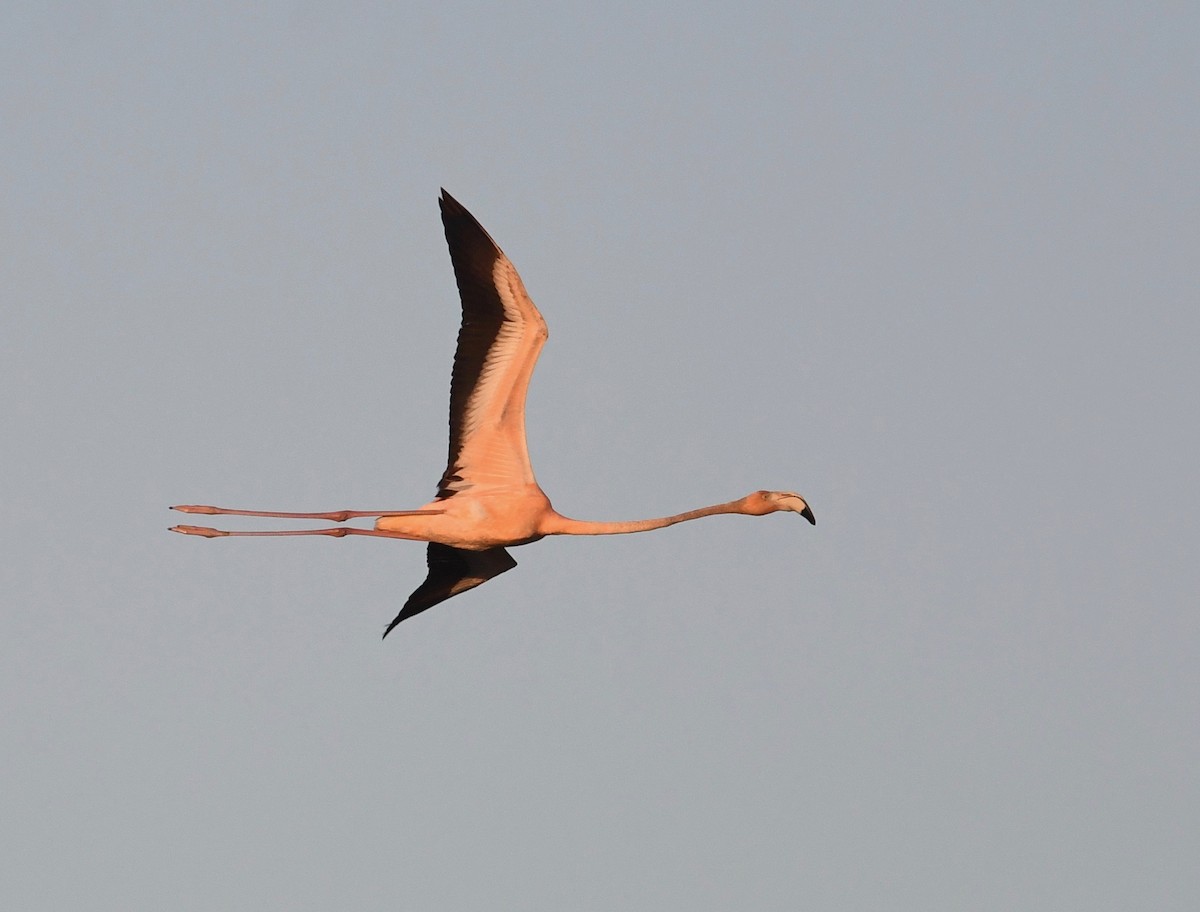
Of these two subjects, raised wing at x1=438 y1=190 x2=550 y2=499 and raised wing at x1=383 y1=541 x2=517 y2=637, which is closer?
raised wing at x1=438 y1=190 x2=550 y2=499

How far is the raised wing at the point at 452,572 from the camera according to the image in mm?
31906

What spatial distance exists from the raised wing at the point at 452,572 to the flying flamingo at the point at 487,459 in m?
1.61

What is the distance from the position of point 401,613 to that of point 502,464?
11.3 feet

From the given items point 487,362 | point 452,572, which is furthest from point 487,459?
point 452,572

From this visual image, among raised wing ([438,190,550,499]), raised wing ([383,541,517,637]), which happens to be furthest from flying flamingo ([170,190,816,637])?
raised wing ([383,541,517,637])

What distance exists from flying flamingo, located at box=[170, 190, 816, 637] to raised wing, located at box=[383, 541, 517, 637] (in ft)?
5.27

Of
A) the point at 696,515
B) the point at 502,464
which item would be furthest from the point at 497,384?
the point at 696,515

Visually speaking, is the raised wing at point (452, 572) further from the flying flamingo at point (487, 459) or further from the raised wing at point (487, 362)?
the raised wing at point (487, 362)

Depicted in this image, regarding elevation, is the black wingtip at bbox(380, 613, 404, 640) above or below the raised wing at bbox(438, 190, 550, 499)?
below

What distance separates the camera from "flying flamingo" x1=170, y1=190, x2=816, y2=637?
2828 cm

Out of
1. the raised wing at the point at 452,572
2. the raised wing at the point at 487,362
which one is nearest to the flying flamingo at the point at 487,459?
the raised wing at the point at 487,362

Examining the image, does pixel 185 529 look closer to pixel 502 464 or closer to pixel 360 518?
pixel 360 518

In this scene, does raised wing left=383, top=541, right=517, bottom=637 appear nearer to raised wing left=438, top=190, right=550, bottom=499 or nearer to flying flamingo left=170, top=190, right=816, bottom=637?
flying flamingo left=170, top=190, right=816, bottom=637

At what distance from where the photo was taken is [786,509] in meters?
29.0
